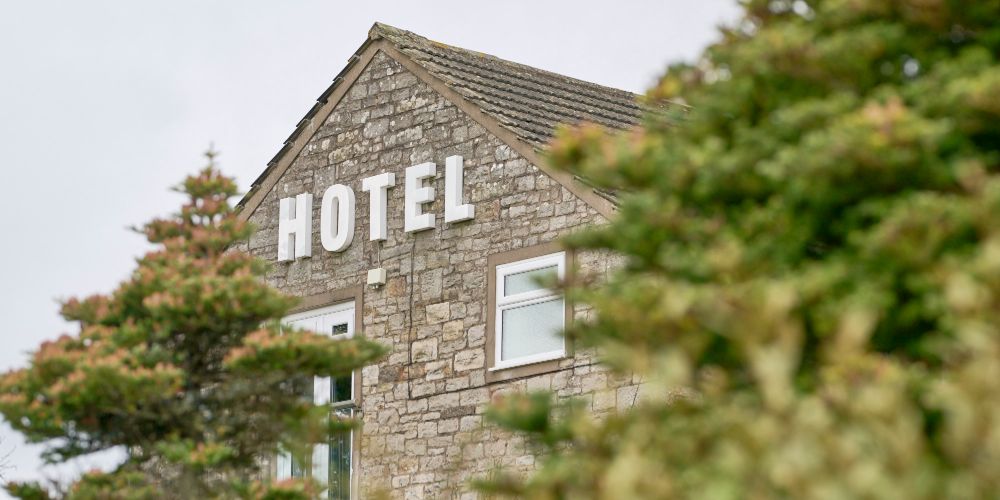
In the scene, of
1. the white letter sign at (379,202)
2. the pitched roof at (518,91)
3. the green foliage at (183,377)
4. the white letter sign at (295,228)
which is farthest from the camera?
the white letter sign at (295,228)

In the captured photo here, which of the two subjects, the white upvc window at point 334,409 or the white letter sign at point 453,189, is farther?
the white upvc window at point 334,409

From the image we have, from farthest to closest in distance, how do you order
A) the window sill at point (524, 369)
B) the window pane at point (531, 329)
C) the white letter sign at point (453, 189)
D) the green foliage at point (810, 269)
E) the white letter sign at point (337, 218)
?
the white letter sign at point (337, 218), the white letter sign at point (453, 189), the window pane at point (531, 329), the window sill at point (524, 369), the green foliage at point (810, 269)

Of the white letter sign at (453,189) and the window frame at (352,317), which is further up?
the white letter sign at (453,189)

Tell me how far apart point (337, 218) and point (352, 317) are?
1.21 meters

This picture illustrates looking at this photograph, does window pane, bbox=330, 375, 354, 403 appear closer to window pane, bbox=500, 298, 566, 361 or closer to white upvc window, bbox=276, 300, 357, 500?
white upvc window, bbox=276, 300, 357, 500

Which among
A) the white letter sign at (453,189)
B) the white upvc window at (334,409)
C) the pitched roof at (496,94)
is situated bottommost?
the white upvc window at (334,409)

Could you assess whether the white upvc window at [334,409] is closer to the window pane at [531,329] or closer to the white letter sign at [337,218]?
the white letter sign at [337,218]

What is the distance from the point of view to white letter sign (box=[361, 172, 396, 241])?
2086 cm

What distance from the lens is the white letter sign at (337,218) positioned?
21.2 m

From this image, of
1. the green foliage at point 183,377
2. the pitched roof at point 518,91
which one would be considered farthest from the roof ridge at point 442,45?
the green foliage at point 183,377

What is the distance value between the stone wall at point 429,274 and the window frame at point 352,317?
0.25 feet

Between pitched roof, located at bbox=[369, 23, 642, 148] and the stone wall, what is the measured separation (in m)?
0.26

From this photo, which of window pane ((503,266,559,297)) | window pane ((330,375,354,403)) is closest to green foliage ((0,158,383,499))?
window pane ((503,266,559,297))

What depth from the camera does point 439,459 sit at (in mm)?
19328
